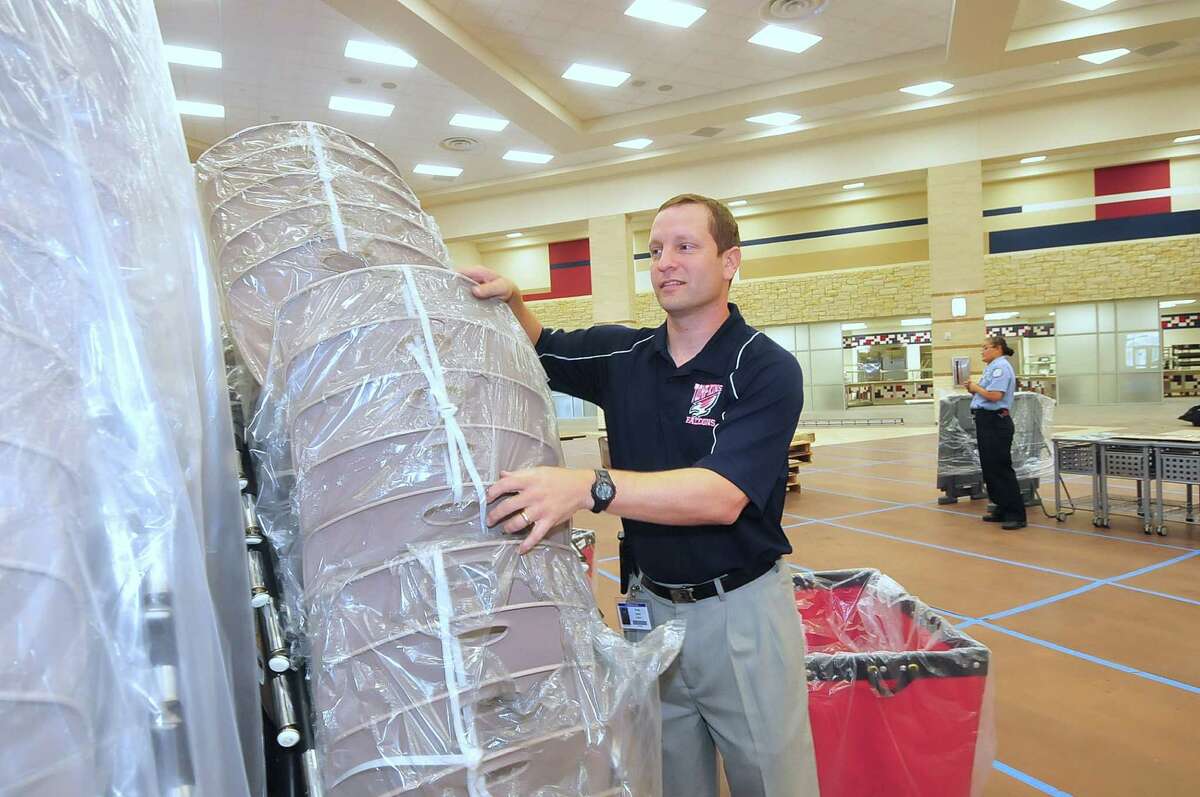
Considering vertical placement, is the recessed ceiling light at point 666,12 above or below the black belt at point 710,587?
above

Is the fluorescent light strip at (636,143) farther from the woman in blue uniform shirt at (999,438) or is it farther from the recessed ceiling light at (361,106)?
the woman in blue uniform shirt at (999,438)

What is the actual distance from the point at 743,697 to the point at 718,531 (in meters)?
0.49

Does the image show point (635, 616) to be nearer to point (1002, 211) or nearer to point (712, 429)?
point (712, 429)

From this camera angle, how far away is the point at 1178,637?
14.0 ft

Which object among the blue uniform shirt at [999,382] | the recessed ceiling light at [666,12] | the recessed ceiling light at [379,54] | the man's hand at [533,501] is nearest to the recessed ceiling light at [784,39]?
the recessed ceiling light at [666,12]

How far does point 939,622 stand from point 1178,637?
2.63 metres

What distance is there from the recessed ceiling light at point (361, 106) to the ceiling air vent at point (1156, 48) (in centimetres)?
1582

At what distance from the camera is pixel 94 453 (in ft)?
2.79

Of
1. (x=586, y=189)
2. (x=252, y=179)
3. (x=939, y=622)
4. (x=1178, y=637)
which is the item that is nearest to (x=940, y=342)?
(x=586, y=189)

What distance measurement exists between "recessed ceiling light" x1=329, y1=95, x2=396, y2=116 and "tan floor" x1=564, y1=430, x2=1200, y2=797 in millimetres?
10819

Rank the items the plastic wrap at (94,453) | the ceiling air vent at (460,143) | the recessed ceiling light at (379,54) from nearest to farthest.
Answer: the plastic wrap at (94,453)
the recessed ceiling light at (379,54)
the ceiling air vent at (460,143)

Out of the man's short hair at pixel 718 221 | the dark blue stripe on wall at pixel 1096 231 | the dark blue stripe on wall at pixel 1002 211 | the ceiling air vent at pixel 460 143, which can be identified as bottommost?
the man's short hair at pixel 718 221

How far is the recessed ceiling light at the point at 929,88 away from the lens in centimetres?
1539

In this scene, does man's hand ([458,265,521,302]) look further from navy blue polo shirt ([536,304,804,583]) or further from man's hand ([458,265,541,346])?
navy blue polo shirt ([536,304,804,583])
